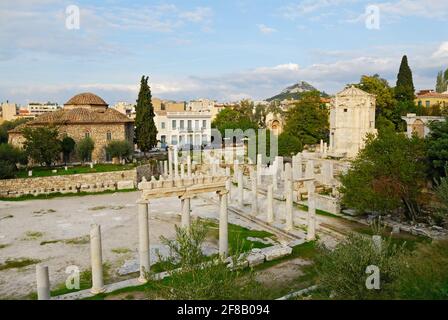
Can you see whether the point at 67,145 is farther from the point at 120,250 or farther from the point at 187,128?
→ the point at 120,250

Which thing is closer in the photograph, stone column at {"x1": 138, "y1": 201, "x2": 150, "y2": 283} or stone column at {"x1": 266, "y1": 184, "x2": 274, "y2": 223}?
stone column at {"x1": 138, "y1": 201, "x2": 150, "y2": 283}

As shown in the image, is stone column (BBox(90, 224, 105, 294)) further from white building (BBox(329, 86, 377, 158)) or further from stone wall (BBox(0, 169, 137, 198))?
white building (BBox(329, 86, 377, 158))

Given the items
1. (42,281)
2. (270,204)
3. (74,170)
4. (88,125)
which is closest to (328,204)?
(270,204)

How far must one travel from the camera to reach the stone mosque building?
39.0 metres

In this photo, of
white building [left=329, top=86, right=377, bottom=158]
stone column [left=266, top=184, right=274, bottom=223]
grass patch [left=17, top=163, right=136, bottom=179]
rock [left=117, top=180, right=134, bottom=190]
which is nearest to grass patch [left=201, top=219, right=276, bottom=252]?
stone column [left=266, top=184, right=274, bottom=223]

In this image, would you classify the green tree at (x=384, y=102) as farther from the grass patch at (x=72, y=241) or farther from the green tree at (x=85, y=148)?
the grass patch at (x=72, y=241)

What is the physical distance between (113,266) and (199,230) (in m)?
6.25

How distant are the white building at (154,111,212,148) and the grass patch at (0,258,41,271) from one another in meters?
37.2

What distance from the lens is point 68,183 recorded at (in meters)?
30.5

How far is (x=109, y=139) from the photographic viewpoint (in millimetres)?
41125

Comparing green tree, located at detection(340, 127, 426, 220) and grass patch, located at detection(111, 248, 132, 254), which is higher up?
green tree, located at detection(340, 127, 426, 220)

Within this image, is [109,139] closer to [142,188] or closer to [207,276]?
[142,188]
